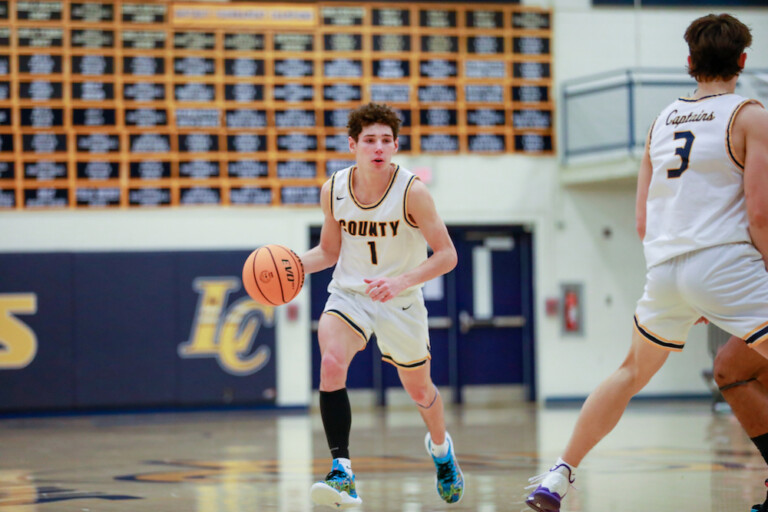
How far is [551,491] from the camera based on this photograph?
4227 millimetres

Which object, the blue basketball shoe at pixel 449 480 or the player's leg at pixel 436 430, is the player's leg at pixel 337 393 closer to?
the player's leg at pixel 436 430

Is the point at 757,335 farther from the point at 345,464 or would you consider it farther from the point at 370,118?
the point at 370,118

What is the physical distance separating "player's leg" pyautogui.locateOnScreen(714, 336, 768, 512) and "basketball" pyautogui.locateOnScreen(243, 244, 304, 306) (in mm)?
2054

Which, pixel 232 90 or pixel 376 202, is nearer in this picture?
pixel 376 202

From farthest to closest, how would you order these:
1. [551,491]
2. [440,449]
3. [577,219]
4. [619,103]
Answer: [577,219] < [619,103] < [440,449] < [551,491]

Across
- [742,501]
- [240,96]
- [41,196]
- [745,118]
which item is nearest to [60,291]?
[41,196]

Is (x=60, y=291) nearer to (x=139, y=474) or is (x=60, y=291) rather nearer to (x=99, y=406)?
(x=99, y=406)

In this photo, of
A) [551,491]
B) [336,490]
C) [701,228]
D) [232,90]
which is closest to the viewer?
[701,228]

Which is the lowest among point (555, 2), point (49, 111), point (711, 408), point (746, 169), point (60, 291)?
point (711, 408)

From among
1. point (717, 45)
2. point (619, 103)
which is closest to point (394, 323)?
point (717, 45)

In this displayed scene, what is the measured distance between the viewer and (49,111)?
1264 centimetres

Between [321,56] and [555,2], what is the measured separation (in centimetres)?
323

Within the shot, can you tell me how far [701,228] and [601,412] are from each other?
0.86m

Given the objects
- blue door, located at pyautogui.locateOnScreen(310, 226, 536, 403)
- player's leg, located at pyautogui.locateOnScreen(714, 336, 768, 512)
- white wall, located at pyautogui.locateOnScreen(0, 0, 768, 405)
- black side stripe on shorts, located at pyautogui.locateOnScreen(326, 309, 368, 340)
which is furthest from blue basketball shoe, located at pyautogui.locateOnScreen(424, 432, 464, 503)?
blue door, located at pyautogui.locateOnScreen(310, 226, 536, 403)
